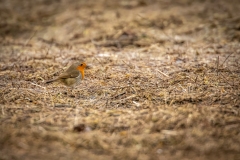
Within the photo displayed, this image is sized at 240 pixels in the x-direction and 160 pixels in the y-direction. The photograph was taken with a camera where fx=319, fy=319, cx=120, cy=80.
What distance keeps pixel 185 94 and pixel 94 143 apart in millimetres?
1870

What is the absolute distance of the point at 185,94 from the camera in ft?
15.6

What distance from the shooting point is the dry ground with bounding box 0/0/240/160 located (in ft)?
11.2

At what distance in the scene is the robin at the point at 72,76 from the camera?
17.2ft

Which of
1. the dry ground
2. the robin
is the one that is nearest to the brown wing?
the robin

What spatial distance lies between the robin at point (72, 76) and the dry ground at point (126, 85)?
14cm

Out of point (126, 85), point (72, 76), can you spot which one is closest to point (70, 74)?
point (72, 76)

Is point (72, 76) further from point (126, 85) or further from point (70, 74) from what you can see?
point (126, 85)

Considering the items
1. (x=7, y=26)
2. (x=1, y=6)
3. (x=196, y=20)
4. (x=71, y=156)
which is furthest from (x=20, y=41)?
(x=71, y=156)

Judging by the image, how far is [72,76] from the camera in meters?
5.26

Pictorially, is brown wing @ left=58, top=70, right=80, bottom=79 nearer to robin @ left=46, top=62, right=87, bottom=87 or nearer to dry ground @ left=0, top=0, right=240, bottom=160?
robin @ left=46, top=62, right=87, bottom=87

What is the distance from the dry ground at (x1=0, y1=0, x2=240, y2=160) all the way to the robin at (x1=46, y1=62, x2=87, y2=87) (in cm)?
14

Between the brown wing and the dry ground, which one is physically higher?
the brown wing

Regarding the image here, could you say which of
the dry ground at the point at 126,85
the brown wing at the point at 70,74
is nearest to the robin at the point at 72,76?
the brown wing at the point at 70,74

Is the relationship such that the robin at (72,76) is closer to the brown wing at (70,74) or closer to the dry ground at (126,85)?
the brown wing at (70,74)
